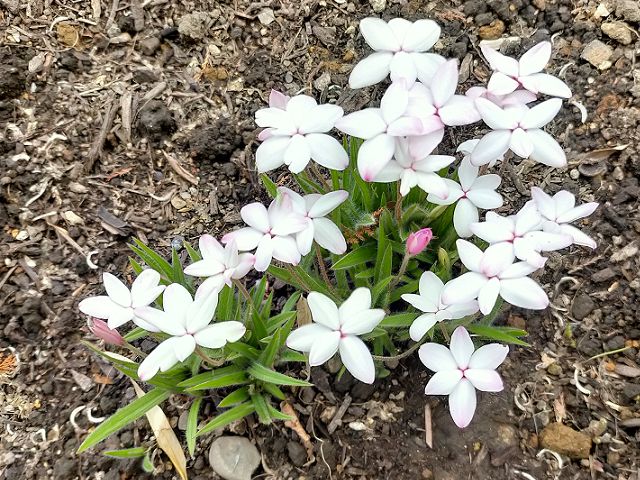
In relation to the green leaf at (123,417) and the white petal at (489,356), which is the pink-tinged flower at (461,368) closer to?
the white petal at (489,356)

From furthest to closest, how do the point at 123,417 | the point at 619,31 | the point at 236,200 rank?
the point at 619,31 < the point at 236,200 < the point at 123,417

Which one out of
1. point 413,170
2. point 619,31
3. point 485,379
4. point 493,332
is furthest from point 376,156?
point 619,31

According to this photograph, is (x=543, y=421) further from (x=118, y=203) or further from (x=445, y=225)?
(x=118, y=203)

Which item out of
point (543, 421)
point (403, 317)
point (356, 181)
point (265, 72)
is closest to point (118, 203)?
point (265, 72)

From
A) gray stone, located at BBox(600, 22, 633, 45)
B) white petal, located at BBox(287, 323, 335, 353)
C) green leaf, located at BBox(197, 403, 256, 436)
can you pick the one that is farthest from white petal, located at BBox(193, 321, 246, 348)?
gray stone, located at BBox(600, 22, 633, 45)

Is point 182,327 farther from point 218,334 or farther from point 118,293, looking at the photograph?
point 118,293

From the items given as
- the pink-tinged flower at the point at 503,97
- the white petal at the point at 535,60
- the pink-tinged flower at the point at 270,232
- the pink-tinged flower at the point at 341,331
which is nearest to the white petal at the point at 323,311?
the pink-tinged flower at the point at 341,331
